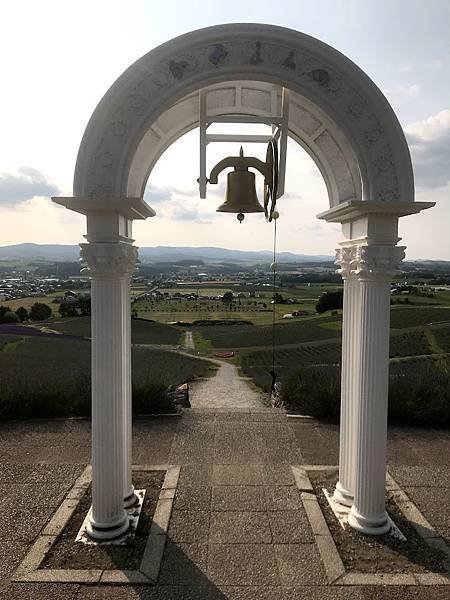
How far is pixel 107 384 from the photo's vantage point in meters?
5.30

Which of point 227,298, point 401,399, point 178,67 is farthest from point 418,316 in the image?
point 178,67

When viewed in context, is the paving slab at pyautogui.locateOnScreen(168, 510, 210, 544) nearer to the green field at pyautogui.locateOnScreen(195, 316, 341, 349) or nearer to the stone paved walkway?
the stone paved walkway

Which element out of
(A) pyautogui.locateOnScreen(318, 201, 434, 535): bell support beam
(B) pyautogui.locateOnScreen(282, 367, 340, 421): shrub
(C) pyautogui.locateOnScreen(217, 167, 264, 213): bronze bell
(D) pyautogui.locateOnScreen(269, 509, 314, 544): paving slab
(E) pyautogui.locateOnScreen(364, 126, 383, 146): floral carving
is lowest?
(D) pyautogui.locateOnScreen(269, 509, 314, 544): paving slab

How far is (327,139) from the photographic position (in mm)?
5820

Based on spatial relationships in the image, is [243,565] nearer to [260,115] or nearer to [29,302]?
[260,115]

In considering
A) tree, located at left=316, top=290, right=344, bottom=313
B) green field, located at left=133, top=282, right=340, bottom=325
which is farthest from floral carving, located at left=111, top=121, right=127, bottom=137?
green field, located at left=133, top=282, right=340, bottom=325

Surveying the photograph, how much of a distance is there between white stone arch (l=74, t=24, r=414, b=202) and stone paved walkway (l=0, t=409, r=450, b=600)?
4225 mm

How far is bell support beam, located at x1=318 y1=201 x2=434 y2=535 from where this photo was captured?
5.15m

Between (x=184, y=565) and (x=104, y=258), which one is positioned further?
(x=104, y=258)

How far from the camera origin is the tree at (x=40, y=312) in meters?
25.7

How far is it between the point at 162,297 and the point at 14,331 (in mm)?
21458

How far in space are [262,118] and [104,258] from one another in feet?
8.60

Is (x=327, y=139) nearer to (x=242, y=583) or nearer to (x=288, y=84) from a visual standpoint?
(x=288, y=84)

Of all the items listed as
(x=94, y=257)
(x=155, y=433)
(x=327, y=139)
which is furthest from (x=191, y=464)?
(x=327, y=139)
